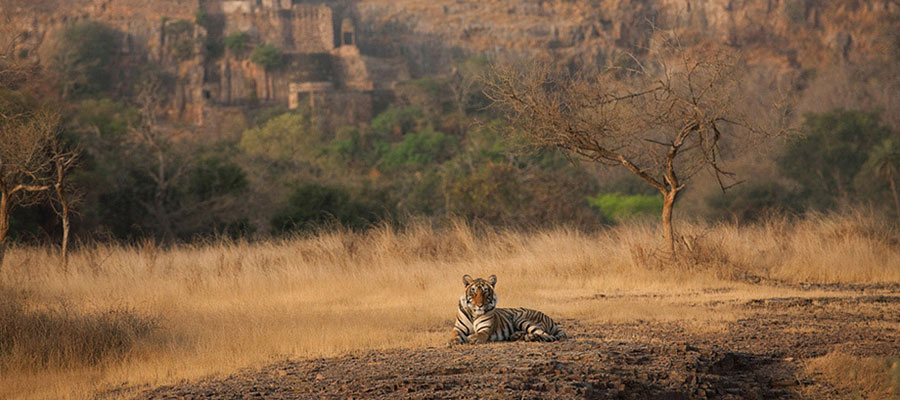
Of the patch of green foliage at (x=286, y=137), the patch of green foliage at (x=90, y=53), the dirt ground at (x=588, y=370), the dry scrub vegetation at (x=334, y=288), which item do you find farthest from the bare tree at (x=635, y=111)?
the patch of green foliage at (x=90, y=53)

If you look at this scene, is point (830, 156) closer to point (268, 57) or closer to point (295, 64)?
point (295, 64)

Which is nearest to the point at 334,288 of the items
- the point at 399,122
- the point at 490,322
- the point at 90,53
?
the point at 490,322

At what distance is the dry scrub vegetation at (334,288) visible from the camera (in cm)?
710

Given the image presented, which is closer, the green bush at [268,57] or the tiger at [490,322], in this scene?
the tiger at [490,322]

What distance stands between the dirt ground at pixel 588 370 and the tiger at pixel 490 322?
A: 0.74 feet

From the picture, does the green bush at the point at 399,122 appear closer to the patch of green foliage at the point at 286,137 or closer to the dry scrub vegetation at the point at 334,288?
the patch of green foliage at the point at 286,137

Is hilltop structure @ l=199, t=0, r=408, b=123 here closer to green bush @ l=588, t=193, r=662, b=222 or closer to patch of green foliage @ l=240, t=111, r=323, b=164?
patch of green foliage @ l=240, t=111, r=323, b=164

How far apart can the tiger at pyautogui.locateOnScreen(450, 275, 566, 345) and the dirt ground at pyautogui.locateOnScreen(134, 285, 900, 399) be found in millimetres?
227

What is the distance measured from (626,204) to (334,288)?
2264cm

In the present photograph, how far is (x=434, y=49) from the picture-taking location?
9062cm

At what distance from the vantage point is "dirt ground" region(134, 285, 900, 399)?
197 inches

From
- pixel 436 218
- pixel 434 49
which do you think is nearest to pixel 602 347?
pixel 436 218

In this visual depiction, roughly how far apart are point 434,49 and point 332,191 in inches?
2743

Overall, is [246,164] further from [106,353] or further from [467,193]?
[106,353]
